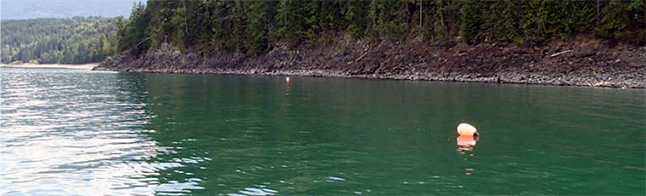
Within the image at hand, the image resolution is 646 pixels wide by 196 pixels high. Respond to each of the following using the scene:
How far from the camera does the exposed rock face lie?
59.8m

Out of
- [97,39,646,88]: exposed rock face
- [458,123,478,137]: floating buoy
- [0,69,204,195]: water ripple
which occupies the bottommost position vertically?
[0,69,204,195]: water ripple

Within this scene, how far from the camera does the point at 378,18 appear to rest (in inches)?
3408

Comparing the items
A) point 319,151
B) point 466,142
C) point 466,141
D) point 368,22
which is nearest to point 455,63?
point 368,22

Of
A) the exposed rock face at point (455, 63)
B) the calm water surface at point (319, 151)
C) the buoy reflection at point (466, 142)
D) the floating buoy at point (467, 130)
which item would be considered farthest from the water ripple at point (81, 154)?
the exposed rock face at point (455, 63)

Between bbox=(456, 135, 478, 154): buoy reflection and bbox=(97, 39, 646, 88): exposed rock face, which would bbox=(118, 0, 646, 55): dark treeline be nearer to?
bbox=(97, 39, 646, 88): exposed rock face

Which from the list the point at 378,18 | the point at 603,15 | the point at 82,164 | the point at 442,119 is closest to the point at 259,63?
the point at 378,18

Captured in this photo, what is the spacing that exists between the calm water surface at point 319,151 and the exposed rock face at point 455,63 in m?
30.3

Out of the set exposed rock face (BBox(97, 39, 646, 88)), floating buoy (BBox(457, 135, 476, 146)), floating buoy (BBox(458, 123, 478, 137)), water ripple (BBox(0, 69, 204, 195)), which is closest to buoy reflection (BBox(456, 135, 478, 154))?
floating buoy (BBox(457, 135, 476, 146))

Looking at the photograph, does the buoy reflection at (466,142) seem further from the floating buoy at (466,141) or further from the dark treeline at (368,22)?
the dark treeline at (368,22)

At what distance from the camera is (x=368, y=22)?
3467 inches

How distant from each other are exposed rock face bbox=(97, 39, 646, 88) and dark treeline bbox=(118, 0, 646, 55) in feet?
5.68

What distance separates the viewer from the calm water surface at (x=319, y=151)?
542 inches

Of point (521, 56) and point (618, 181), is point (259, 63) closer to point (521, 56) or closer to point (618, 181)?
point (521, 56)

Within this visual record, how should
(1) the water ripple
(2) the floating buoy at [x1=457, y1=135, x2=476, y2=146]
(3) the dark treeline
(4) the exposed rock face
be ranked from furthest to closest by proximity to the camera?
(3) the dark treeline, (4) the exposed rock face, (2) the floating buoy at [x1=457, y1=135, x2=476, y2=146], (1) the water ripple
